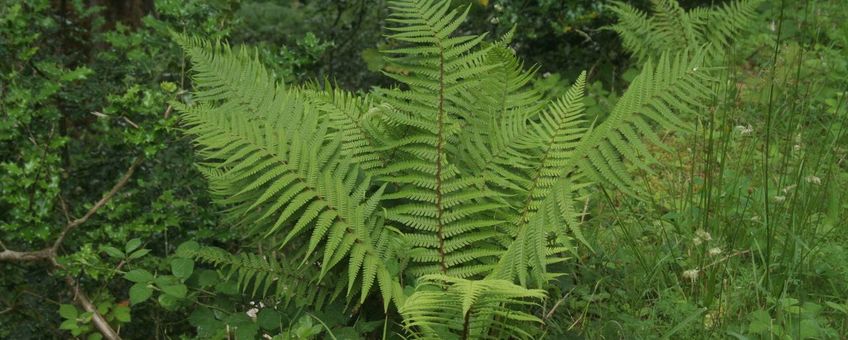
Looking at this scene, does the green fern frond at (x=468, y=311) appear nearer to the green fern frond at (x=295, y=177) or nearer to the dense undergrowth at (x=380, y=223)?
the dense undergrowth at (x=380, y=223)

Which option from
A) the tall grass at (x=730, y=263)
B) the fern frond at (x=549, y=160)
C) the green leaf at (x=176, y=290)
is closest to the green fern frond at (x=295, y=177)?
the green leaf at (x=176, y=290)

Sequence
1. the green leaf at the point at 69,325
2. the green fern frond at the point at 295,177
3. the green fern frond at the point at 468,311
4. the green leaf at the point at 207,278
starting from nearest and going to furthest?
the green fern frond at the point at 468,311 < the green fern frond at the point at 295,177 < the green leaf at the point at 207,278 < the green leaf at the point at 69,325

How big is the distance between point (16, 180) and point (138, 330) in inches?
26.7

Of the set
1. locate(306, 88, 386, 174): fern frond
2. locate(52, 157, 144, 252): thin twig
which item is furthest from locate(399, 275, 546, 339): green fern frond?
locate(52, 157, 144, 252): thin twig

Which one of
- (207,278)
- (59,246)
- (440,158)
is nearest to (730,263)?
(440,158)

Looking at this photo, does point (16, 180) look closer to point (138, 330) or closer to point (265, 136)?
point (138, 330)

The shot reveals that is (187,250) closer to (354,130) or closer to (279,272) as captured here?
(279,272)

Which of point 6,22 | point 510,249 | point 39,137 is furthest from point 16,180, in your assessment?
point 510,249

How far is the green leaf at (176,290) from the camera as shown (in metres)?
2.33

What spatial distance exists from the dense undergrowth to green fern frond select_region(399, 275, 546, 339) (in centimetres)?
1

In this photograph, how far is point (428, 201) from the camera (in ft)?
7.70

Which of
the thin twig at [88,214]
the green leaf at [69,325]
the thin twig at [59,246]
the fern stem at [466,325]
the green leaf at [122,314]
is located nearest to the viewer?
the fern stem at [466,325]

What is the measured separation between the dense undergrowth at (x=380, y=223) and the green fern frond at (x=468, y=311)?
0.04ft

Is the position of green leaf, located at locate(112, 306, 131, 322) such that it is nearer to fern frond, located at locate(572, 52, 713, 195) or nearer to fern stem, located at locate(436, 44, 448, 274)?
fern stem, located at locate(436, 44, 448, 274)
